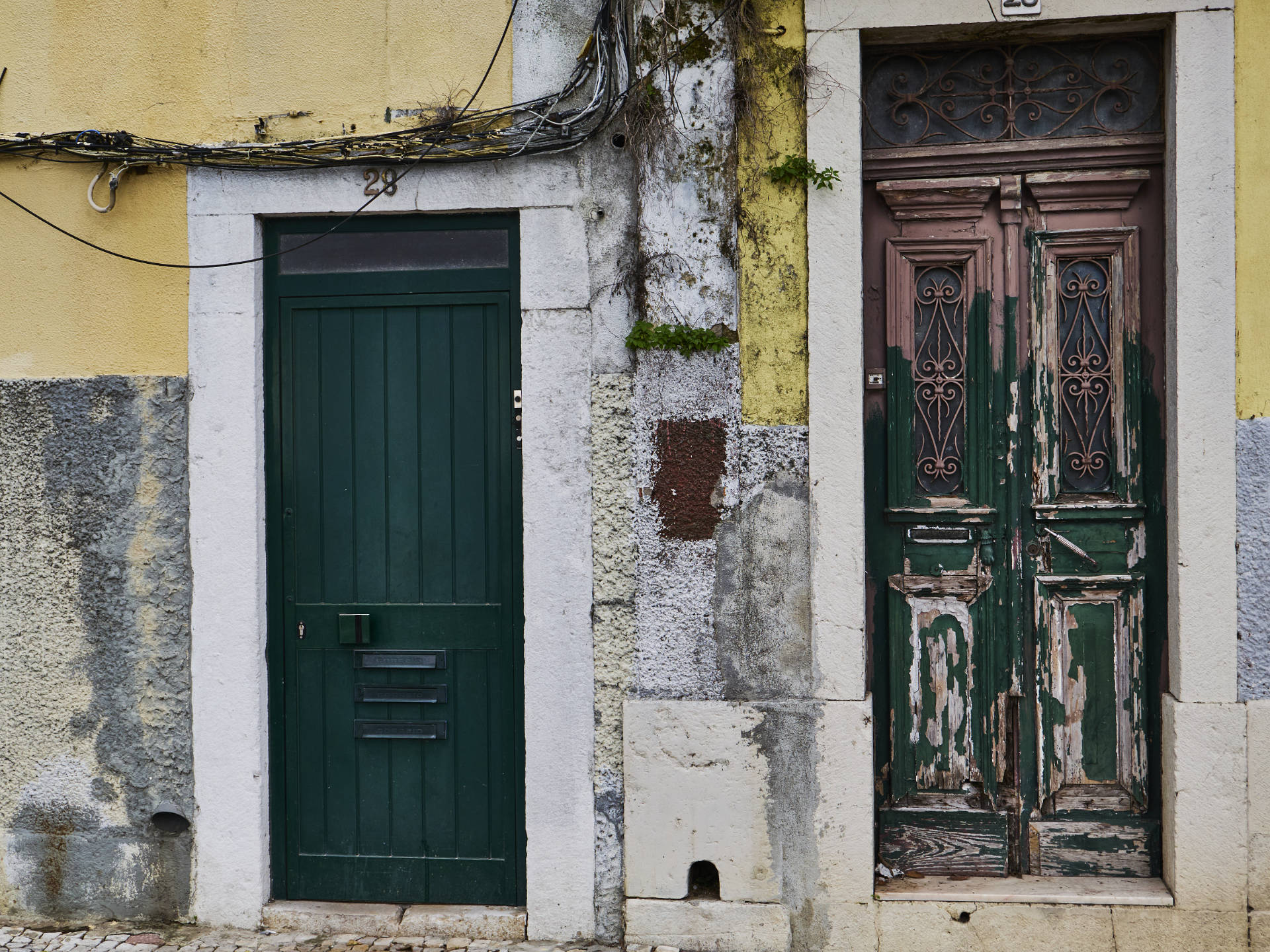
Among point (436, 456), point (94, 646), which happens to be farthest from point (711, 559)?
point (94, 646)

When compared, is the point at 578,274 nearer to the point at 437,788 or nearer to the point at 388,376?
the point at 388,376

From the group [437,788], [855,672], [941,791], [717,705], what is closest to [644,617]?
[717,705]

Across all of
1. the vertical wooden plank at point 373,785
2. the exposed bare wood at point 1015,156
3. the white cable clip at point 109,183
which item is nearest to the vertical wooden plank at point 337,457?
the vertical wooden plank at point 373,785

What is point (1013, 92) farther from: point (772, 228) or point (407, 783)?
point (407, 783)

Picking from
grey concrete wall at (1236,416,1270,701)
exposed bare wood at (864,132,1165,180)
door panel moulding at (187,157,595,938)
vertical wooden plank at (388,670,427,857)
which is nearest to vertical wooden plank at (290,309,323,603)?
door panel moulding at (187,157,595,938)

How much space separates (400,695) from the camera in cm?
373

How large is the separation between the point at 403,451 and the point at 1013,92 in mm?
2663

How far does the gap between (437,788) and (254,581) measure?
3.50 ft

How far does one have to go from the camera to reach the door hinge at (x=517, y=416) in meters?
3.66

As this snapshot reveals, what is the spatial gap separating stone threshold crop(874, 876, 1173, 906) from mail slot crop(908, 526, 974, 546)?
4.12 ft

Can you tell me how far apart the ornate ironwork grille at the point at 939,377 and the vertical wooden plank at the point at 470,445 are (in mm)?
1656

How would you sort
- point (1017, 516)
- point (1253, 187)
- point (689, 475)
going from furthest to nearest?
1. point (1017, 516)
2. point (689, 475)
3. point (1253, 187)

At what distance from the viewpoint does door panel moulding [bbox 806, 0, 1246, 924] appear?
3.30 m

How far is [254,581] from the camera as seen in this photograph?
12.1 ft
